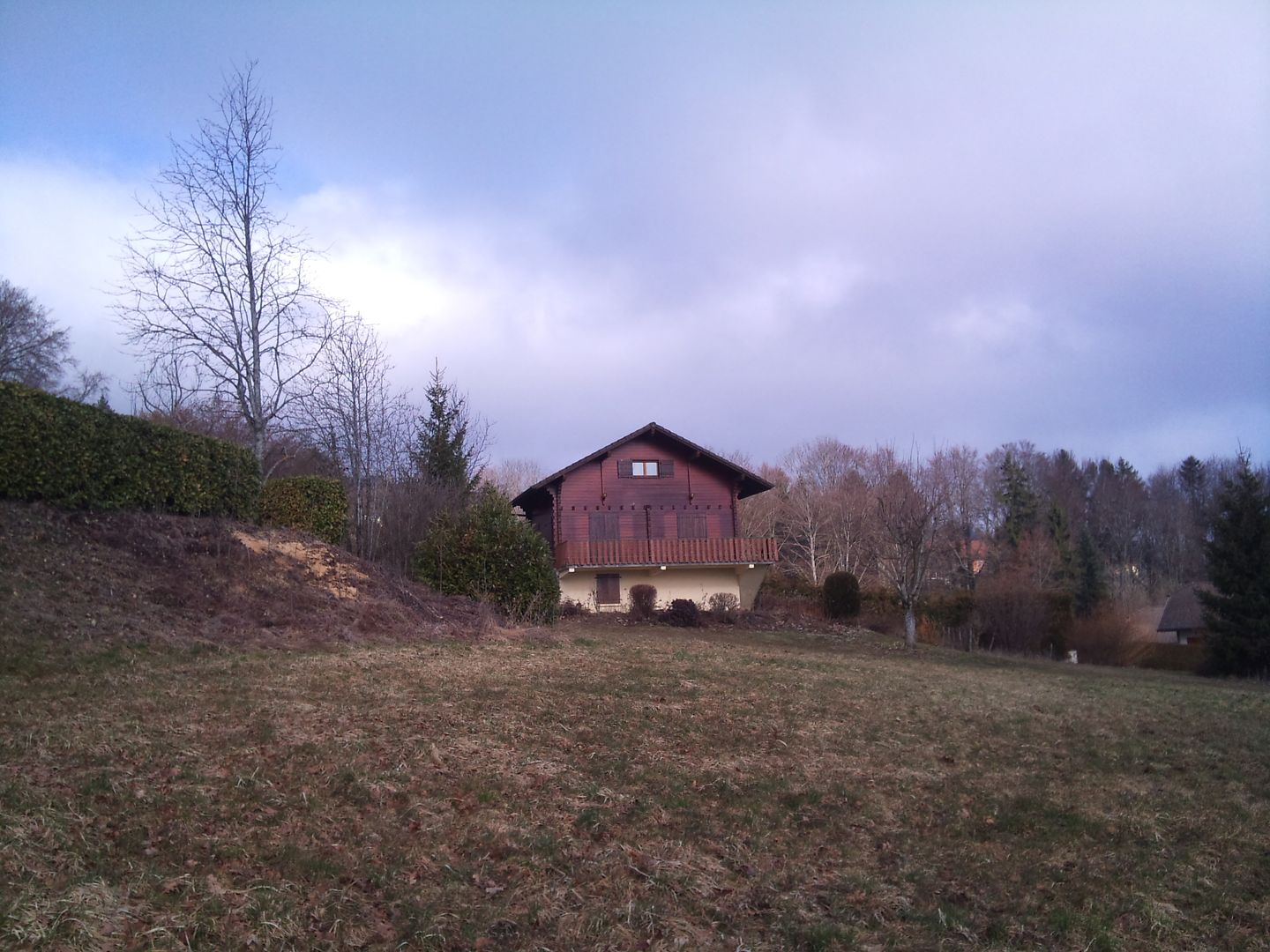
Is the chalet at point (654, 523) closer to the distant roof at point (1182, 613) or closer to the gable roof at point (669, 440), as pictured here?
the gable roof at point (669, 440)

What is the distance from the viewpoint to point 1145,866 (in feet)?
20.1

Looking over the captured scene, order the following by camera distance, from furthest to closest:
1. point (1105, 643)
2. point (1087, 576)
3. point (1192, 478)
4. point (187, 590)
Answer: point (1192, 478), point (1087, 576), point (1105, 643), point (187, 590)

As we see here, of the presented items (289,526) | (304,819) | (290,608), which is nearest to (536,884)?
(304,819)

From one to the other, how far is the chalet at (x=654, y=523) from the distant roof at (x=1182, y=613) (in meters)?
24.8

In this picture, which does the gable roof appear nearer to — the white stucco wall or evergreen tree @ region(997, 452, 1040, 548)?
the white stucco wall

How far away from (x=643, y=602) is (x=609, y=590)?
289cm

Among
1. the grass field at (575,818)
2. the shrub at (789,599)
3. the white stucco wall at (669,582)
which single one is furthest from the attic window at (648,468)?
the grass field at (575,818)

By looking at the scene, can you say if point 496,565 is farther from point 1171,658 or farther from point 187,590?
point 1171,658

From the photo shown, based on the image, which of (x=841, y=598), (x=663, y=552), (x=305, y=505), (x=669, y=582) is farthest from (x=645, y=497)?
(x=305, y=505)

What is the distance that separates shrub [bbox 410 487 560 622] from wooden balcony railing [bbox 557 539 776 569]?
39.9ft

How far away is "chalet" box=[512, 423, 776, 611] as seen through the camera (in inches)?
1251

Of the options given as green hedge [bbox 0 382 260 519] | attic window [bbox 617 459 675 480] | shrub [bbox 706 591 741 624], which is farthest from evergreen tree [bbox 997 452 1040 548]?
green hedge [bbox 0 382 260 519]

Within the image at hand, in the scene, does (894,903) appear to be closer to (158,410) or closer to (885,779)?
(885,779)

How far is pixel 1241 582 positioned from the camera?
1192 inches
